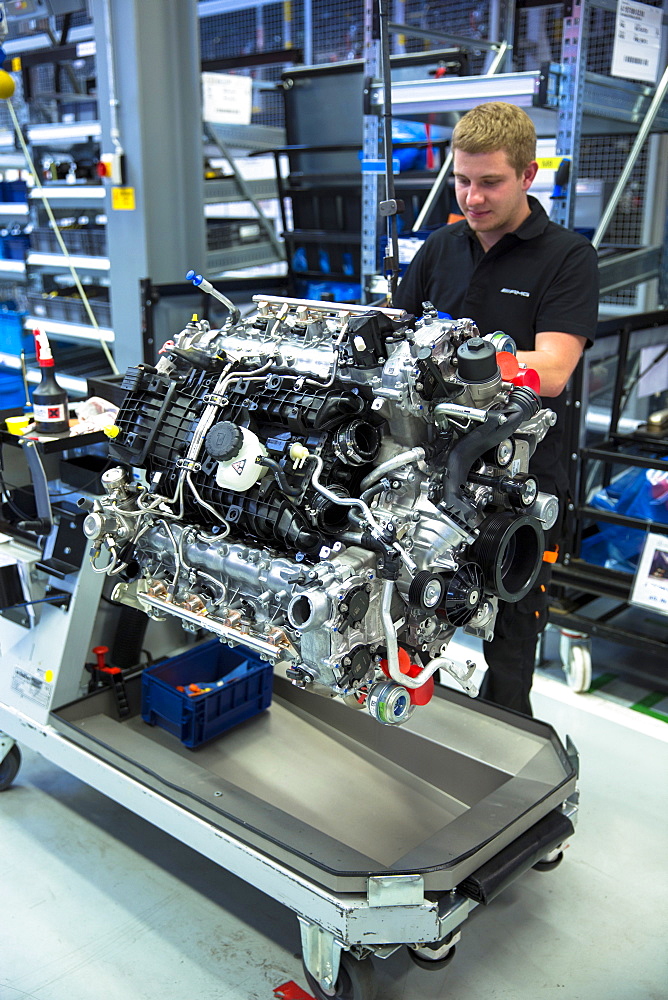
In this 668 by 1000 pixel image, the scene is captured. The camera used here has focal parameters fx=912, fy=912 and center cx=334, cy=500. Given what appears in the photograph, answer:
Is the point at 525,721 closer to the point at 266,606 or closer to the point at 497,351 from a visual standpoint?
the point at 266,606

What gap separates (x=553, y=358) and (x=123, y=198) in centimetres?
298

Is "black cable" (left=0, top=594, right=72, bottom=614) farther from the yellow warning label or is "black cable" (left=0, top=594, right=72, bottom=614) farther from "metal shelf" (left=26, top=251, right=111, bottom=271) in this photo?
"metal shelf" (left=26, top=251, right=111, bottom=271)

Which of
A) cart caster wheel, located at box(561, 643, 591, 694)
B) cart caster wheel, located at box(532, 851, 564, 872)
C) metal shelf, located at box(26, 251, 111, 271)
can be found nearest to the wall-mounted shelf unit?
metal shelf, located at box(26, 251, 111, 271)

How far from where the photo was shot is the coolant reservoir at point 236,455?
1.99 metres

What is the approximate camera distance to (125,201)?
453 centimetres

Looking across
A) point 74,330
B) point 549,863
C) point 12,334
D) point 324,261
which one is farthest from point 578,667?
point 74,330

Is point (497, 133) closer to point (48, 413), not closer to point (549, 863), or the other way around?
point (48, 413)

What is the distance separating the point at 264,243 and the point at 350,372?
12.9 ft

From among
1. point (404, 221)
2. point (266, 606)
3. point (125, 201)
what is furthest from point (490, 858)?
point (125, 201)

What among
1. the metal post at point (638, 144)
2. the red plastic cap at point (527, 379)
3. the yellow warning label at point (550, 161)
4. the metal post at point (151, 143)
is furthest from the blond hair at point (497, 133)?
the metal post at point (151, 143)

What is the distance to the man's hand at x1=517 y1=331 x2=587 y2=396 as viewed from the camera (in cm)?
225

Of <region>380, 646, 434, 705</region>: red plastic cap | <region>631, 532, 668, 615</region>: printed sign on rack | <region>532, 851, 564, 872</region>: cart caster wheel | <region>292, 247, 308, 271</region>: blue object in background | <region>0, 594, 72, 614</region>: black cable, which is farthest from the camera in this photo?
<region>292, 247, 308, 271</region>: blue object in background

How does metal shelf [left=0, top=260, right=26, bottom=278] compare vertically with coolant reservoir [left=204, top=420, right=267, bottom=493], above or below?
above

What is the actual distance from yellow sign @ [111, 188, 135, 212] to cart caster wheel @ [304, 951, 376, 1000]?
12.1 feet
